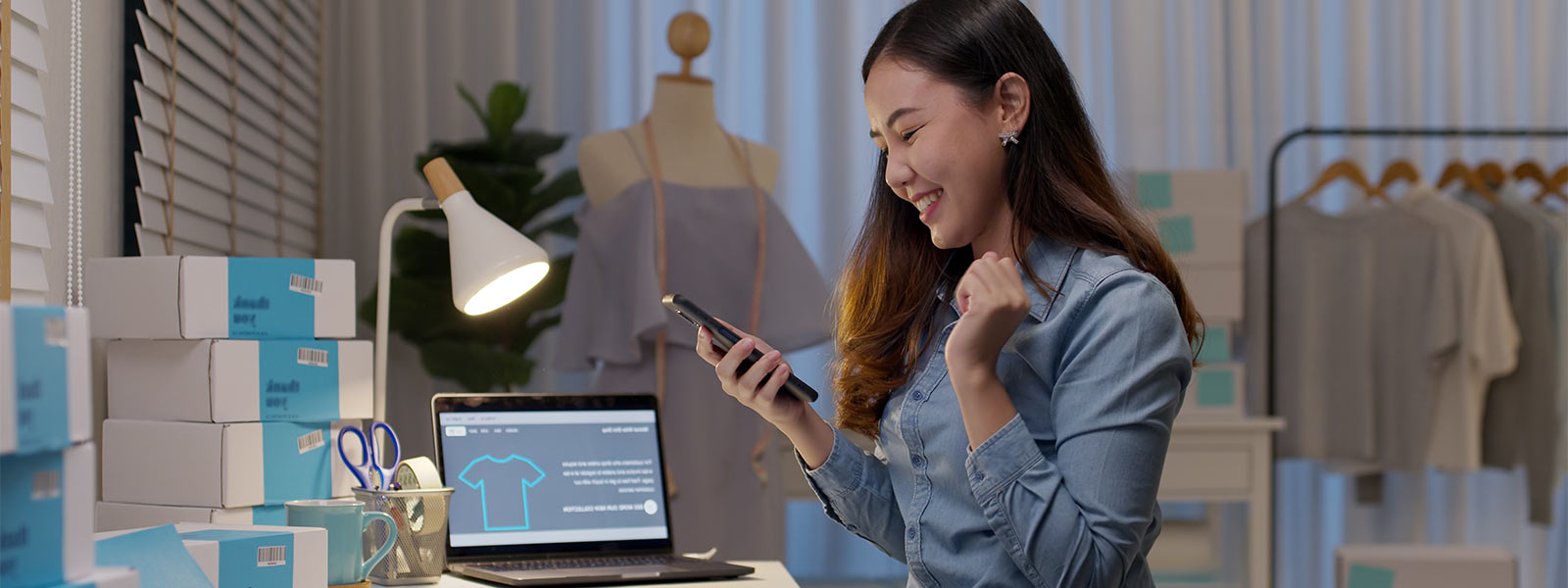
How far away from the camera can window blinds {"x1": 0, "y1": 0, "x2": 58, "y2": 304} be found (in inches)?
51.2

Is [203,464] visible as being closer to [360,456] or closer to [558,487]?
[360,456]

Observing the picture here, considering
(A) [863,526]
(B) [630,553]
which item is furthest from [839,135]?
(A) [863,526]

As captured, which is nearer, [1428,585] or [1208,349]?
[1428,585]

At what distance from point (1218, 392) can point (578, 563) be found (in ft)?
7.24

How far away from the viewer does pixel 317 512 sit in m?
1.31

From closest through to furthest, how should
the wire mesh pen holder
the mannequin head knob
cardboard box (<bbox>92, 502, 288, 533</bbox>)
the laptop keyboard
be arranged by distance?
cardboard box (<bbox>92, 502, 288, 533</bbox>), the wire mesh pen holder, the laptop keyboard, the mannequin head knob

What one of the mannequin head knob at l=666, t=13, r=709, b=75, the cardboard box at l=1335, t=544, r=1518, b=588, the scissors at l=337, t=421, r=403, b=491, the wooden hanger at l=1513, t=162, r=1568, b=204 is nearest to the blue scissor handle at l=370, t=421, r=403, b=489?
the scissors at l=337, t=421, r=403, b=491

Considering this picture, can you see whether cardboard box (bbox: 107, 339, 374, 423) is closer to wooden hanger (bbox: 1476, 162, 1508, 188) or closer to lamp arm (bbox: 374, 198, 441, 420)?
lamp arm (bbox: 374, 198, 441, 420)

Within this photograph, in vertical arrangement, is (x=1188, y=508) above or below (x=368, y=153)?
below

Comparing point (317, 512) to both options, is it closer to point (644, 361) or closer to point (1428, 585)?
point (644, 361)

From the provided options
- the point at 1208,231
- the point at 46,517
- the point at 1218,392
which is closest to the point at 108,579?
the point at 46,517

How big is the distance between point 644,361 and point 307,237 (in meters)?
1.21

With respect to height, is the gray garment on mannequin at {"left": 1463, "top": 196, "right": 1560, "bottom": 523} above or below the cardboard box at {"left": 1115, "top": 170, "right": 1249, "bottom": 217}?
below

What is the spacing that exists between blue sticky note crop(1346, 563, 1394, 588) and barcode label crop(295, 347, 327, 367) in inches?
107
